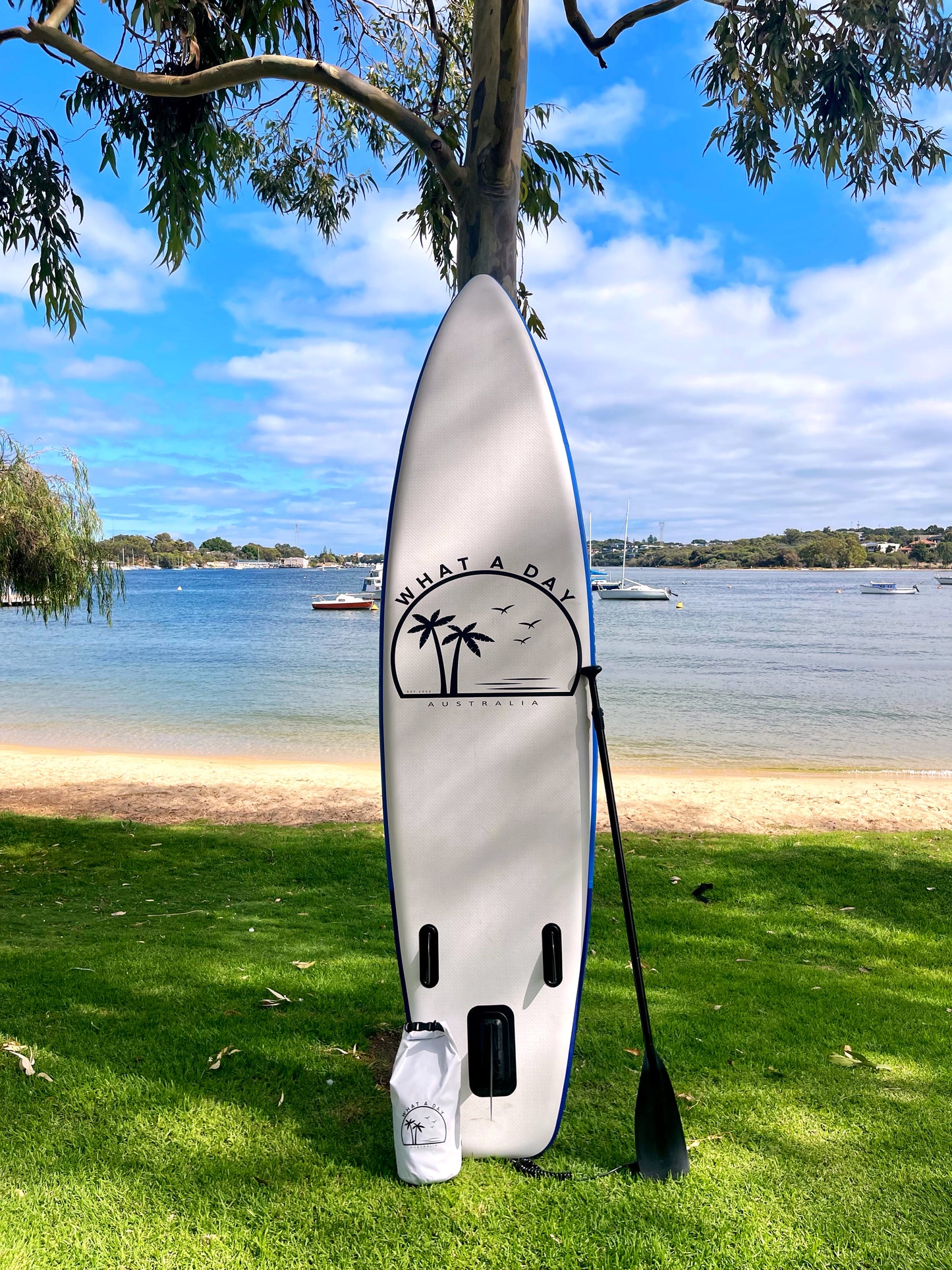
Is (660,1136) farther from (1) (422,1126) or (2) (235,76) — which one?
(2) (235,76)

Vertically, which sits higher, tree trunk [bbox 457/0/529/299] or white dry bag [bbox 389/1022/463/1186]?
tree trunk [bbox 457/0/529/299]

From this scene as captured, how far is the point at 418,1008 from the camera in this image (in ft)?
6.56

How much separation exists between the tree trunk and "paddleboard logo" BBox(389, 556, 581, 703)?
0.87 m

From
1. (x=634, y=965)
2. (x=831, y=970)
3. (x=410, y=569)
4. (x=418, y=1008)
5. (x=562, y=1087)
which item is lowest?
(x=831, y=970)

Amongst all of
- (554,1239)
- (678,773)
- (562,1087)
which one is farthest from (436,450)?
(678,773)

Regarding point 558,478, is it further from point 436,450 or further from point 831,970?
point 831,970

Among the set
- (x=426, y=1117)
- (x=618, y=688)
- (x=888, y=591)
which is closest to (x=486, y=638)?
(x=426, y=1117)

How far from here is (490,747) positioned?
2.03 meters

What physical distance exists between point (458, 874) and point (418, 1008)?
0.33 m

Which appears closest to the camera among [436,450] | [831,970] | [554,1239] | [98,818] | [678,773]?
[554,1239]

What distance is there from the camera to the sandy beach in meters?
5.67

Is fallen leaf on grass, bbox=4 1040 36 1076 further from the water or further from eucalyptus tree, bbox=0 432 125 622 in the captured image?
the water

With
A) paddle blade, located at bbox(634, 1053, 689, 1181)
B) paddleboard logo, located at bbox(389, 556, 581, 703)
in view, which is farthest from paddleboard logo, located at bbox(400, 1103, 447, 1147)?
paddleboard logo, located at bbox(389, 556, 581, 703)

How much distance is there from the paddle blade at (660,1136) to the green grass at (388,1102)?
0.10ft
